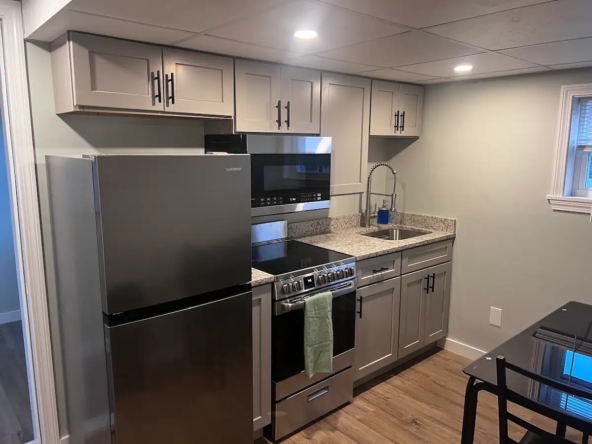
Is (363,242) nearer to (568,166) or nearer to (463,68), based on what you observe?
(463,68)

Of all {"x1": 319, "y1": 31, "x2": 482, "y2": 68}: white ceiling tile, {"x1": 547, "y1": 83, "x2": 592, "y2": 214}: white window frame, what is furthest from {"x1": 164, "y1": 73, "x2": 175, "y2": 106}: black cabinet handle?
{"x1": 547, "y1": 83, "x2": 592, "y2": 214}: white window frame

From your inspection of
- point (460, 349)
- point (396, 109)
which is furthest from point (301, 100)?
point (460, 349)

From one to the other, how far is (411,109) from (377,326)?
68.9 inches

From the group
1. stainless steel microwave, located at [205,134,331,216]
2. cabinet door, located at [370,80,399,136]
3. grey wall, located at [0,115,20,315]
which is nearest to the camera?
stainless steel microwave, located at [205,134,331,216]

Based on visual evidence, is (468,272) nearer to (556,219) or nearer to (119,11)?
(556,219)

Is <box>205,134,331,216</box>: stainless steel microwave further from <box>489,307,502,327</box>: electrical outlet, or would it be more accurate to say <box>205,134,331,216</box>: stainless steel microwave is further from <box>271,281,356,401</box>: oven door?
<box>489,307,502,327</box>: electrical outlet

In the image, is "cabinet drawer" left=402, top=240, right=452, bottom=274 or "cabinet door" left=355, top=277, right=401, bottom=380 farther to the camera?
"cabinet drawer" left=402, top=240, right=452, bottom=274

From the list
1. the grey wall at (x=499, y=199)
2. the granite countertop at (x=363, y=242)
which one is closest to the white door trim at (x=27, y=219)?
the granite countertop at (x=363, y=242)

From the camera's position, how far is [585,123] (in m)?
2.74

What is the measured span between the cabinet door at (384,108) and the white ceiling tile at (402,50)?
0.60 metres

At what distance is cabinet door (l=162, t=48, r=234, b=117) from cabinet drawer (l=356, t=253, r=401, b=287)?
1254 millimetres

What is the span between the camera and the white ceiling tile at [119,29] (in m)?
1.63

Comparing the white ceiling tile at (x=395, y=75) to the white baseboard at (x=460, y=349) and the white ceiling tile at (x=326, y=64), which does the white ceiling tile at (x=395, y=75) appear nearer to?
the white ceiling tile at (x=326, y=64)

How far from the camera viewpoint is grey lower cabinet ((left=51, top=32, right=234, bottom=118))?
6.02 ft
